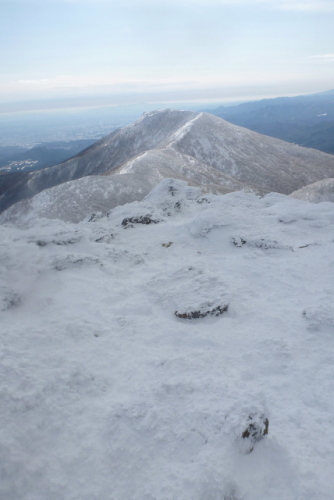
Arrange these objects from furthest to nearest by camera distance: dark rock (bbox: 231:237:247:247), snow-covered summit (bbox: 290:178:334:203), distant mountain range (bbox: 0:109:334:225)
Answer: distant mountain range (bbox: 0:109:334:225) → snow-covered summit (bbox: 290:178:334:203) → dark rock (bbox: 231:237:247:247)

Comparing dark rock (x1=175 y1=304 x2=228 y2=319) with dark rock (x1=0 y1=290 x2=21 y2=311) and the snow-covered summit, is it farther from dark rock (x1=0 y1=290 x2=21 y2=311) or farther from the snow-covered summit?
the snow-covered summit

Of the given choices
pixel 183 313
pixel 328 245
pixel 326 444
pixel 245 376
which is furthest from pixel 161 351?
pixel 328 245

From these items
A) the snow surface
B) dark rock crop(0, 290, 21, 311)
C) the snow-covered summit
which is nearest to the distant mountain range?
the snow-covered summit

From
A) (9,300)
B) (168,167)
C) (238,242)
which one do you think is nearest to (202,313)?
(238,242)

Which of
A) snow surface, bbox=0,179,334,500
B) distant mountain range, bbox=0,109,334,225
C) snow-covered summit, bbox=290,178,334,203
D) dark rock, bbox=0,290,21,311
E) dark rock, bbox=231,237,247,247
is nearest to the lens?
snow surface, bbox=0,179,334,500

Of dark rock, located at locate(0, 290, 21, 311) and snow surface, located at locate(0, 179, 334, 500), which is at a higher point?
dark rock, located at locate(0, 290, 21, 311)

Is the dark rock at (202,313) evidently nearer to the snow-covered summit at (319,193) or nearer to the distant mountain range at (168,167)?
the snow-covered summit at (319,193)

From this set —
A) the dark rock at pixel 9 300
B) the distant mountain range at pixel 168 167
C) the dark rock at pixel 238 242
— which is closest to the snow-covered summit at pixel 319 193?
the distant mountain range at pixel 168 167

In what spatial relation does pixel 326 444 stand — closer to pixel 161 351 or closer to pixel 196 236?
pixel 161 351
